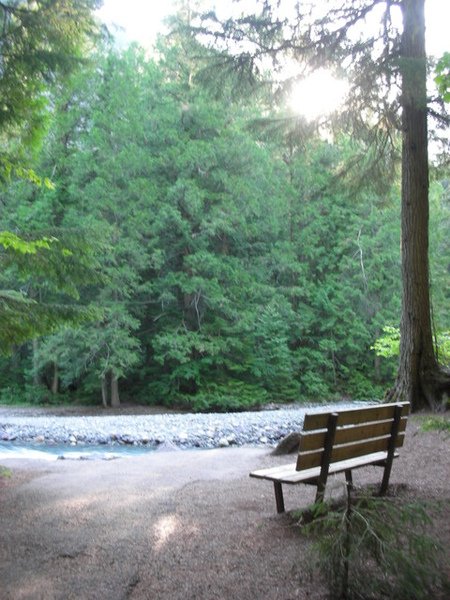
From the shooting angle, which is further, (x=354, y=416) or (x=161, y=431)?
(x=161, y=431)

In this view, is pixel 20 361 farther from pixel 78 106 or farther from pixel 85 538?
pixel 85 538

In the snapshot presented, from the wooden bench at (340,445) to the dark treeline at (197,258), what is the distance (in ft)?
53.1

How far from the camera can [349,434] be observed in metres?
4.46

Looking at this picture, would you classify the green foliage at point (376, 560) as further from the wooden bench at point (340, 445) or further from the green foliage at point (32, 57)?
the green foliage at point (32, 57)

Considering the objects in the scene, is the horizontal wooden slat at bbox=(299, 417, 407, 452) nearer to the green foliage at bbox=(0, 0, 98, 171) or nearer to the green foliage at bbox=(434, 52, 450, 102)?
the green foliage at bbox=(434, 52, 450, 102)

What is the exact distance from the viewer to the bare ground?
10.6ft

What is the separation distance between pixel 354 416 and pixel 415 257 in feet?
20.0

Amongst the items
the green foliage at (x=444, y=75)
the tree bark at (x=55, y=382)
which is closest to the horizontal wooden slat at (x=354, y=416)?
the green foliage at (x=444, y=75)

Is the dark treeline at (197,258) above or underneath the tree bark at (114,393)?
above

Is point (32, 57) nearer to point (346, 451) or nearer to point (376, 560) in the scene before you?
point (346, 451)

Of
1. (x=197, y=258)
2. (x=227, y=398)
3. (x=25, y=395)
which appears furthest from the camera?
(x=25, y=395)

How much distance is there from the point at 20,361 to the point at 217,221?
13.4 meters

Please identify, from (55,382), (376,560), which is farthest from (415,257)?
(55,382)

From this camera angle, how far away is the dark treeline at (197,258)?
22453 millimetres
